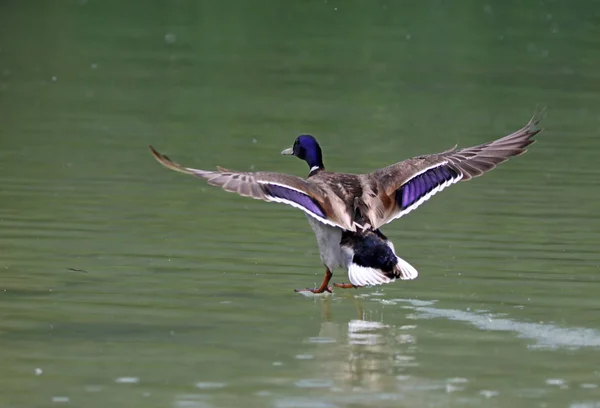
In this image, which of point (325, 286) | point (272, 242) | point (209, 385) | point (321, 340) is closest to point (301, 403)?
point (209, 385)

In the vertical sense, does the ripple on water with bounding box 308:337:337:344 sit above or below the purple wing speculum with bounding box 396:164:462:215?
below

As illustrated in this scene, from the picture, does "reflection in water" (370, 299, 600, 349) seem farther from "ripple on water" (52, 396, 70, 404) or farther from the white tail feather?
"ripple on water" (52, 396, 70, 404)

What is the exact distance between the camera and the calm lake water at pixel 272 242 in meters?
9.09

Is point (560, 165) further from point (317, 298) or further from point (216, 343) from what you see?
point (216, 343)

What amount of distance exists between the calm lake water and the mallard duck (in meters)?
0.30

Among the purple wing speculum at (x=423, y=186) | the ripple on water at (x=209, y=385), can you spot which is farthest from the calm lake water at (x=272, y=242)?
the purple wing speculum at (x=423, y=186)

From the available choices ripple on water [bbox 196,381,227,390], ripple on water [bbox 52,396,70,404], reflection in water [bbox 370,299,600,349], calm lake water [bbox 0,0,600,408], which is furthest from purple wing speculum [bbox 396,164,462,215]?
ripple on water [bbox 52,396,70,404]

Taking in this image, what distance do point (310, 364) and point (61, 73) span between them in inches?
670

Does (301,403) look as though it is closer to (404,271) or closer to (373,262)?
(404,271)

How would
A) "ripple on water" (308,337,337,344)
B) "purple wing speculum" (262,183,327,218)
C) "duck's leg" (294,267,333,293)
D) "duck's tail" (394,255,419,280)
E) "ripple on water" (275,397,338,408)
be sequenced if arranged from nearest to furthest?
1. "ripple on water" (275,397,338,408)
2. "ripple on water" (308,337,337,344)
3. "duck's tail" (394,255,419,280)
4. "purple wing speculum" (262,183,327,218)
5. "duck's leg" (294,267,333,293)

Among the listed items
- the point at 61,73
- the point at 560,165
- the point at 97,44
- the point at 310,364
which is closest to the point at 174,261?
the point at 310,364

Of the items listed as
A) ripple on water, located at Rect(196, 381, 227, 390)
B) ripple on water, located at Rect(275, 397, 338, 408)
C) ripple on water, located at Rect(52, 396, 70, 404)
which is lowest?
ripple on water, located at Rect(275, 397, 338, 408)

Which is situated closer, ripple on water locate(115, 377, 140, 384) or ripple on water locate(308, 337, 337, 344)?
ripple on water locate(115, 377, 140, 384)

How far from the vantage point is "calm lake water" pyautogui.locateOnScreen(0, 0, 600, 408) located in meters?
9.09
